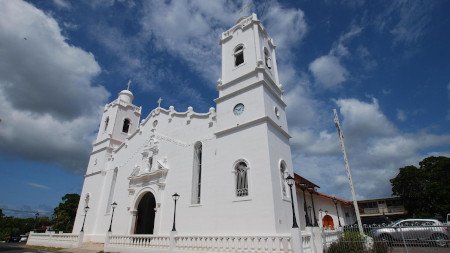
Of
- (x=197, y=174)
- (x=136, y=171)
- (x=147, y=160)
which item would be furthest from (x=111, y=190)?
(x=197, y=174)

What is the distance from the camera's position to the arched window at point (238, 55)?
18.9 meters

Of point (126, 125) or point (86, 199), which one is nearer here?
point (86, 199)

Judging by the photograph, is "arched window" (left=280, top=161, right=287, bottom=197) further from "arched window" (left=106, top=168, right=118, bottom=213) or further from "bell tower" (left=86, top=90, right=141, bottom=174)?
"bell tower" (left=86, top=90, right=141, bottom=174)

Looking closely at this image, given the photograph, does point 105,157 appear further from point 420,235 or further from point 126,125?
point 420,235

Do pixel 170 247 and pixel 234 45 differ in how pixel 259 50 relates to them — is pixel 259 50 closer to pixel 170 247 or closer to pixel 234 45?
pixel 234 45

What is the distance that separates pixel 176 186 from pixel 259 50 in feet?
34.0

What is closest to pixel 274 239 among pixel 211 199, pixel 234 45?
pixel 211 199

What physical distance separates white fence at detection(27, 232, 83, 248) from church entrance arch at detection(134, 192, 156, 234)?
4.48 meters

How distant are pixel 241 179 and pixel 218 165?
1774 mm

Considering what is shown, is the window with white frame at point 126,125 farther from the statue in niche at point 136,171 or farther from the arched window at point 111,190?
the statue in niche at point 136,171

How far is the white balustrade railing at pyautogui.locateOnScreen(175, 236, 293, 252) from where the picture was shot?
11.5 meters

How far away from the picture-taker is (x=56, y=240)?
2262cm

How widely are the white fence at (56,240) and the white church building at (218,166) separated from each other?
1.14 metres

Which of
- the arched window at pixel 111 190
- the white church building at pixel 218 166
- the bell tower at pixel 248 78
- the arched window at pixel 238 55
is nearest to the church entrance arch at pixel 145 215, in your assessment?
the white church building at pixel 218 166
